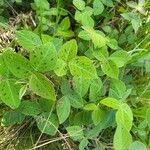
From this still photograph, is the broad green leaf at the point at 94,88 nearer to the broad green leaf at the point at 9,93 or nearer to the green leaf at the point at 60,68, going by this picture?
the green leaf at the point at 60,68

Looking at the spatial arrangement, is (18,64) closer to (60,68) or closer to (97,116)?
(60,68)

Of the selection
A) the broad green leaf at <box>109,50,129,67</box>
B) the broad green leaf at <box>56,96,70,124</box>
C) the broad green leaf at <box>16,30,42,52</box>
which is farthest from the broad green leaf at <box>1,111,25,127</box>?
the broad green leaf at <box>109,50,129,67</box>

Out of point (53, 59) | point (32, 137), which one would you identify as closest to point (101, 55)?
point (53, 59)

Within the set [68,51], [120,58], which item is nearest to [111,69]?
[120,58]

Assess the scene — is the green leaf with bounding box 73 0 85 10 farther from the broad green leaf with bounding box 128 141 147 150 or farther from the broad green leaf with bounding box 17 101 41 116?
the broad green leaf with bounding box 128 141 147 150

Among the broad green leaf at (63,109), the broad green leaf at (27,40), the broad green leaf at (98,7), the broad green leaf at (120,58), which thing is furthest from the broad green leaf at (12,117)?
the broad green leaf at (98,7)
